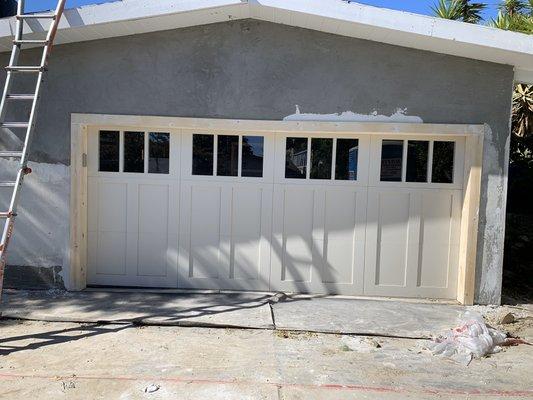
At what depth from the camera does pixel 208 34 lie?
568 cm

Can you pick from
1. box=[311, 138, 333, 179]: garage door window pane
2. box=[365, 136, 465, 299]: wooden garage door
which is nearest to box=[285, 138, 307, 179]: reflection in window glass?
box=[311, 138, 333, 179]: garage door window pane

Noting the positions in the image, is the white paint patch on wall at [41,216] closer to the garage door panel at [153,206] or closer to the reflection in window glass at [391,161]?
the garage door panel at [153,206]

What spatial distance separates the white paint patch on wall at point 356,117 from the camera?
5.68 m

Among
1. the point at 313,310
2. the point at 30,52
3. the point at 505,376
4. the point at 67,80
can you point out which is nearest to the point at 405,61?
the point at 313,310

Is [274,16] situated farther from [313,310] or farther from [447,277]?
[447,277]

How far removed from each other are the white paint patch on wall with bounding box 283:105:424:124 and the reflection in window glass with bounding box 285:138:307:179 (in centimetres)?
36

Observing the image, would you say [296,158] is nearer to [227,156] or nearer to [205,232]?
[227,156]

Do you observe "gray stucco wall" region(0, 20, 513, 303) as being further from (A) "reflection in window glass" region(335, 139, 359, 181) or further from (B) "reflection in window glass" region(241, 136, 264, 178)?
(A) "reflection in window glass" region(335, 139, 359, 181)

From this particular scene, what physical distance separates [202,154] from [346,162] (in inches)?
71.8

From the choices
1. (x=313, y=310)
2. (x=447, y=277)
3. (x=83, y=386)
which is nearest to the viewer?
(x=83, y=386)

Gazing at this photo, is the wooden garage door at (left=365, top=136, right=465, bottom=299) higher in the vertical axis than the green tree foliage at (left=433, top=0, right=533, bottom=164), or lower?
lower

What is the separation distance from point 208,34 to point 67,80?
1.78m

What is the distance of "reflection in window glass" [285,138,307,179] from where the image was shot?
19.7ft

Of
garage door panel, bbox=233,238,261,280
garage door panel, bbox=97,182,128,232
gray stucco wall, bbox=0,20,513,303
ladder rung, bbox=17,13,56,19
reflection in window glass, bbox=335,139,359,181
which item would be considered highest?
ladder rung, bbox=17,13,56,19
